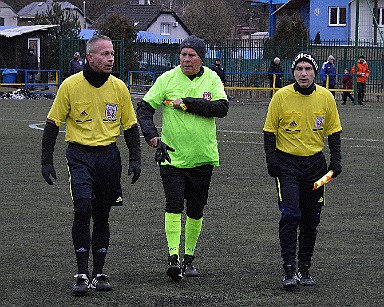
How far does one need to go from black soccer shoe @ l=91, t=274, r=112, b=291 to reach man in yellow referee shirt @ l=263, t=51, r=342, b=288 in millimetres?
1320

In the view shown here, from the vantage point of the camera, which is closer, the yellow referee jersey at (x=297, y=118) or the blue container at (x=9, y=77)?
the yellow referee jersey at (x=297, y=118)

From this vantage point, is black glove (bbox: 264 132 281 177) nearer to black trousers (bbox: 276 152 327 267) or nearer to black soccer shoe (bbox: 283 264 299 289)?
black trousers (bbox: 276 152 327 267)

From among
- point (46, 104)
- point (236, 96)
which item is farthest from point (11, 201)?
point (236, 96)

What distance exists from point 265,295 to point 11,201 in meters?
5.74

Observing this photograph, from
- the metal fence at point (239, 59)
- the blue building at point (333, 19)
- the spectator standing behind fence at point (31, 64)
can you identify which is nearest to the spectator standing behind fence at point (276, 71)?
the metal fence at point (239, 59)

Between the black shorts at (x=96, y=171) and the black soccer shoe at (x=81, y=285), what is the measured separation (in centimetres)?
56

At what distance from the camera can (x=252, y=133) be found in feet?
78.6

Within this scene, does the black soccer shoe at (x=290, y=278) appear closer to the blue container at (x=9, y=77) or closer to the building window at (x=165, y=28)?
the blue container at (x=9, y=77)

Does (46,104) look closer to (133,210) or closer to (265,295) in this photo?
(133,210)

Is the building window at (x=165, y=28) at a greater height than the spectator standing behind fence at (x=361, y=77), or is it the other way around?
the building window at (x=165, y=28)

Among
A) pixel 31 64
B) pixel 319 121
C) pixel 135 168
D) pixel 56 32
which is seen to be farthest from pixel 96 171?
pixel 56 32

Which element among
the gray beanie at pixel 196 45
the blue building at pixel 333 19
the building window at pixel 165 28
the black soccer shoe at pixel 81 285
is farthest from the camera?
the building window at pixel 165 28

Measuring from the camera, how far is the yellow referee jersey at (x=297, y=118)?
804 cm

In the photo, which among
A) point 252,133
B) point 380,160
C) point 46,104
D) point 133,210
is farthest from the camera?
point 46,104
